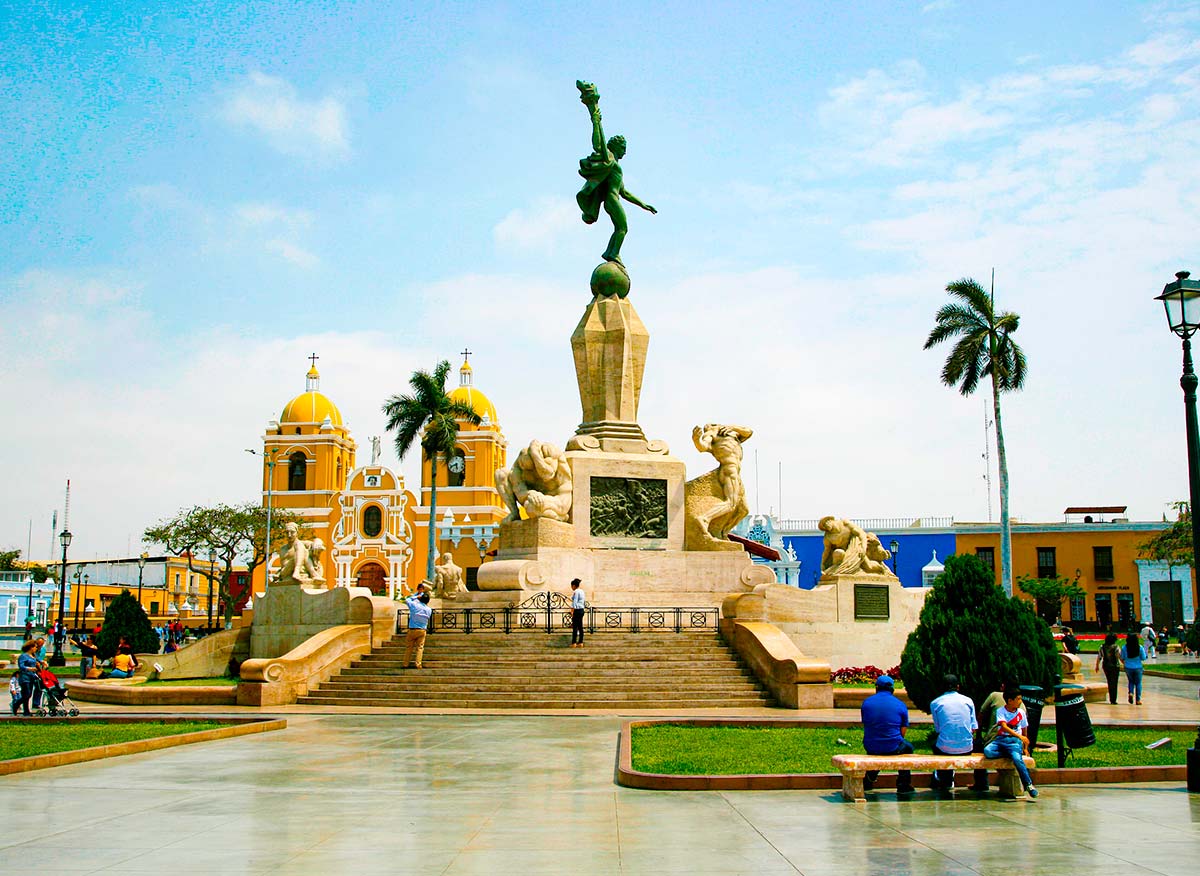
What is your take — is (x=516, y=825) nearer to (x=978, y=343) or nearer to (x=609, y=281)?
(x=609, y=281)

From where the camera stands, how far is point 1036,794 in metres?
9.99

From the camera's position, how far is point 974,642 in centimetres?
1476

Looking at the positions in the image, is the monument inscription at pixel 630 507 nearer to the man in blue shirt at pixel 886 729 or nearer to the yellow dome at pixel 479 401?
the man in blue shirt at pixel 886 729

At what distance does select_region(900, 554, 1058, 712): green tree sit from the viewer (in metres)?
14.7

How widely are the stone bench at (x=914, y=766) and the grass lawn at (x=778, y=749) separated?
3.48 ft

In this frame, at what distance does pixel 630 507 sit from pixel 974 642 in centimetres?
1205

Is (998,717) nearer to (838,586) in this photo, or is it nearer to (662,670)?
(662,670)

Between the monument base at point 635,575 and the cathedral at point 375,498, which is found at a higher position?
the cathedral at point 375,498

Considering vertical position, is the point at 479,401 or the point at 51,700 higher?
the point at 479,401

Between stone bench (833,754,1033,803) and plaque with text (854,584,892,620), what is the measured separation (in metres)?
14.2

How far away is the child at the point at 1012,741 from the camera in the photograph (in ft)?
32.6

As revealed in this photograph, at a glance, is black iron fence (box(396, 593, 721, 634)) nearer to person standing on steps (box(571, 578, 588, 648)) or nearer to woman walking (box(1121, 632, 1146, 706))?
person standing on steps (box(571, 578, 588, 648))

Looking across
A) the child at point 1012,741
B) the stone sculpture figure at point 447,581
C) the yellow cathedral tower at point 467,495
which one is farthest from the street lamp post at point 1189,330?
the yellow cathedral tower at point 467,495

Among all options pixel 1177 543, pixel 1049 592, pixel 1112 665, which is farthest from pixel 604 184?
pixel 1049 592
